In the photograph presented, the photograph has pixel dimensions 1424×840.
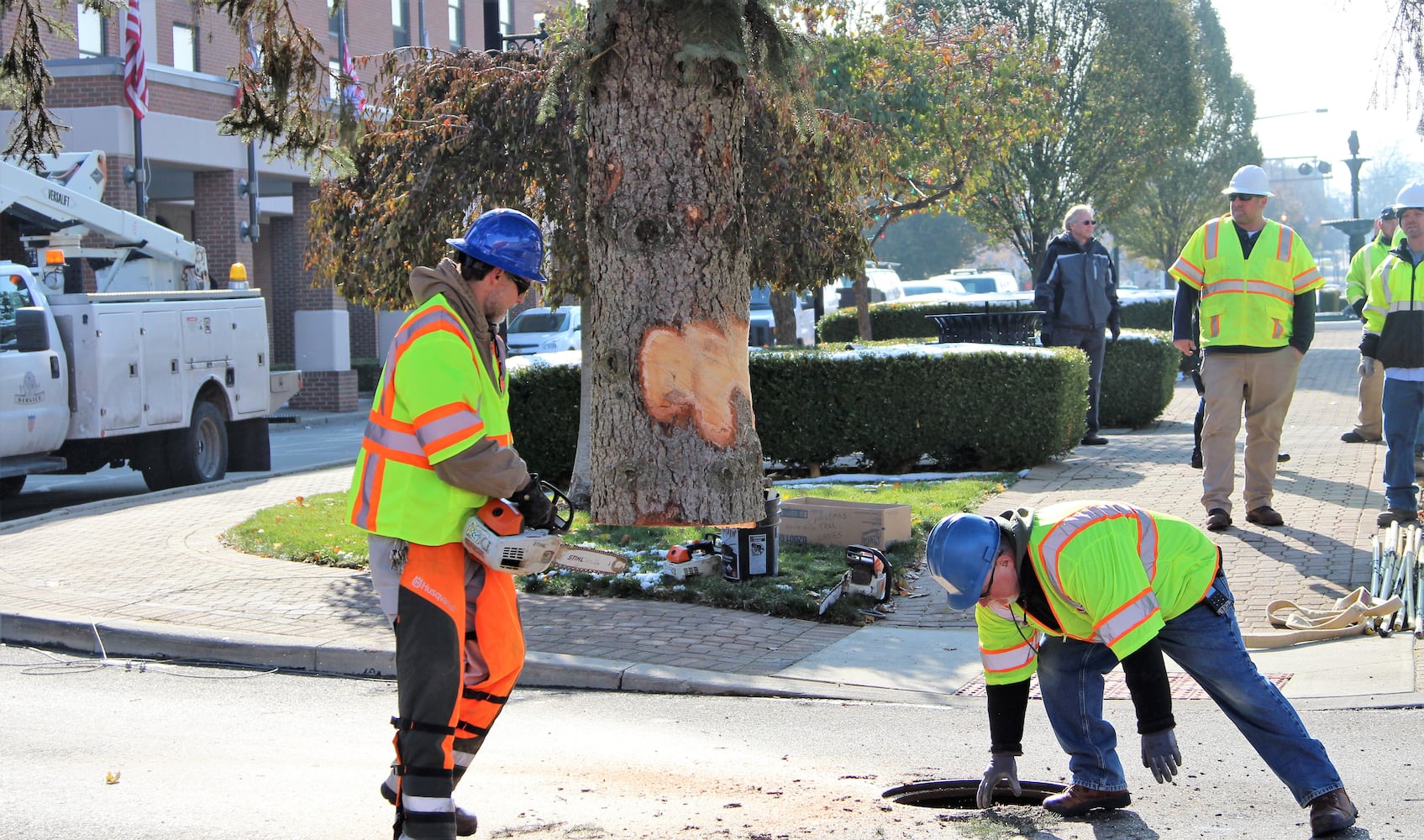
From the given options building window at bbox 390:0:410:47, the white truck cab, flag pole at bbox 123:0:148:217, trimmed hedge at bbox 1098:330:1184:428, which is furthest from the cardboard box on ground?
building window at bbox 390:0:410:47

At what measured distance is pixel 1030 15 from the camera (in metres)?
29.2

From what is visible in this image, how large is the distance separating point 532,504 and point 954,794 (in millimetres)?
1734

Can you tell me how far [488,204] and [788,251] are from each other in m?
2.23

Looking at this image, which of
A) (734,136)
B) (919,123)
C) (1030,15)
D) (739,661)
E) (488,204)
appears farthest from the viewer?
(1030,15)

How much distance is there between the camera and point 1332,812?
4172 mm

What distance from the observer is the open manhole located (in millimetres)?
4773

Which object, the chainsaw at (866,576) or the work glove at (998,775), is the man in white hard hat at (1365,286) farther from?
the work glove at (998,775)

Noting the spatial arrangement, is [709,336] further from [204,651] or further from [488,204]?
[204,651]

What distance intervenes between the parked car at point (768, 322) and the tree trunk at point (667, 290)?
16932 millimetres

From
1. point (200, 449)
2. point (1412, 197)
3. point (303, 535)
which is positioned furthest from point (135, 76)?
point (1412, 197)

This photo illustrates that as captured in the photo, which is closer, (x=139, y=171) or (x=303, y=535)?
(x=303, y=535)

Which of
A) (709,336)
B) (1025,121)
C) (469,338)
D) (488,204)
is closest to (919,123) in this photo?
(1025,121)

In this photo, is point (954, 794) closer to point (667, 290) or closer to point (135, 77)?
point (667, 290)

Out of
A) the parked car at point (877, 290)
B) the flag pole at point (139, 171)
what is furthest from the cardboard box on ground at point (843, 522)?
the parked car at point (877, 290)
